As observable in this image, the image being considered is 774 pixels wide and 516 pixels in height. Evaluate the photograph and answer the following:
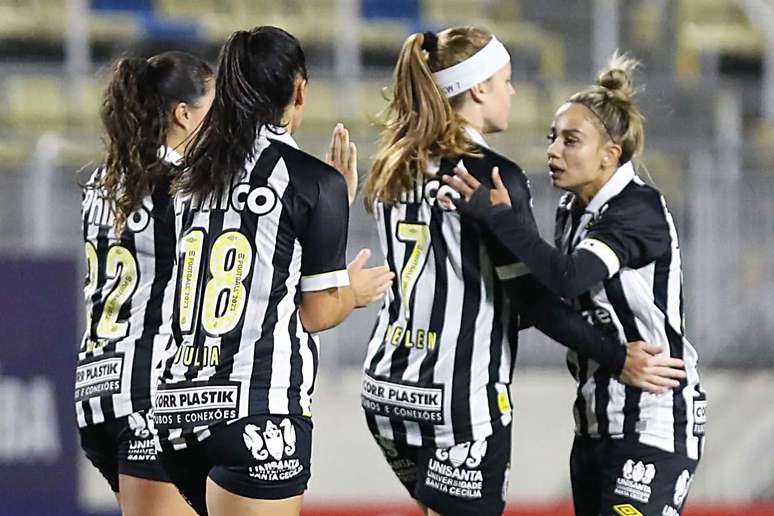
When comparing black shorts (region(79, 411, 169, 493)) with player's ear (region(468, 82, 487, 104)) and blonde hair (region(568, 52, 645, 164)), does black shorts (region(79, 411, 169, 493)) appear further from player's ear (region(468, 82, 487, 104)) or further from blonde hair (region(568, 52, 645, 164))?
blonde hair (region(568, 52, 645, 164))

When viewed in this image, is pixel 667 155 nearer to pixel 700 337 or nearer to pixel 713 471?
pixel 700 337

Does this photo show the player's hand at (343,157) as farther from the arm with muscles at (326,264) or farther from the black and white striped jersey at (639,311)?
the black and white striped jersey at (639,311)

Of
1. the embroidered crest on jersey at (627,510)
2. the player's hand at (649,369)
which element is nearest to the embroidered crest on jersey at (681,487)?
the embroidered crest on jersey at (627,510)

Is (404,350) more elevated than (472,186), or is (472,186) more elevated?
(472,186)

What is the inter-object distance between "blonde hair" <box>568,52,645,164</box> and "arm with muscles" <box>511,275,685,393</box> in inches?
17.7

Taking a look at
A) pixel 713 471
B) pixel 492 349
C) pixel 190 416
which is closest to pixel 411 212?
pixel 492 349

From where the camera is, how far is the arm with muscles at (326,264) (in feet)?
10.3

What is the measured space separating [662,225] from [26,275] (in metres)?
3.75

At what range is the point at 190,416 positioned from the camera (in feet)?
10.3

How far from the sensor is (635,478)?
357 cm

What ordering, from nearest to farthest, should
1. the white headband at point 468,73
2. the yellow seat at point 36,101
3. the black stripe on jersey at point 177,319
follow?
the black stripe on jersey at point 177,319 < the white headband at point 468,73 < the yellow seat at point 36,101

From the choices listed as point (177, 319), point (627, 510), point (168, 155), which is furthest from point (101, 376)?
point (627, 510)

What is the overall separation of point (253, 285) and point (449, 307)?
0.69m

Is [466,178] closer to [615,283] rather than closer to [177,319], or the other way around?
[615,283]
